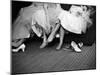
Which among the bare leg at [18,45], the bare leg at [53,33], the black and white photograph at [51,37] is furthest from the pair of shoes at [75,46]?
the bare leg at [18,45]

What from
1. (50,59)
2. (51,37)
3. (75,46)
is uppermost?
(51,37)

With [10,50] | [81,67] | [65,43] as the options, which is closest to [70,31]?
[65,43]

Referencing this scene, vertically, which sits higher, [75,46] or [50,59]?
[75,46]

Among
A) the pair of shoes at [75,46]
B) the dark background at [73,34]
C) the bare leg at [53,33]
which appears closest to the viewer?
the dark background at [73,34]

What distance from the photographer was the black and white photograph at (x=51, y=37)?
2.51 meters

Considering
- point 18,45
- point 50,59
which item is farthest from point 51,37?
point 18,45

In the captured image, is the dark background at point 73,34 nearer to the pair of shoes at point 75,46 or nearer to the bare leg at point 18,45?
the pair of shoes at point 75,46

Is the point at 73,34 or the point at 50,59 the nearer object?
the point at 50,59

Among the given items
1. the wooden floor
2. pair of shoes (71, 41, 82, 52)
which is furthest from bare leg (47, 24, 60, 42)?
pair of shoes (71, 41, 82, 52)

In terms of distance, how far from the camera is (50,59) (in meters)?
2.64

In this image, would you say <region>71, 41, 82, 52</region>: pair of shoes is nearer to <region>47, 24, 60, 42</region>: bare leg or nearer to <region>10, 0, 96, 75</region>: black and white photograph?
<region>10, 0, 96, 75</region>: black and white photograph

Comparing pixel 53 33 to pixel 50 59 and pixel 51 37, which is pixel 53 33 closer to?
pixel 51 37

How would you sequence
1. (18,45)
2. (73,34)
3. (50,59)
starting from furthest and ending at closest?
(73,34)
(50,59)
(18,45)

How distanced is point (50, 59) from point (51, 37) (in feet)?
1.15
